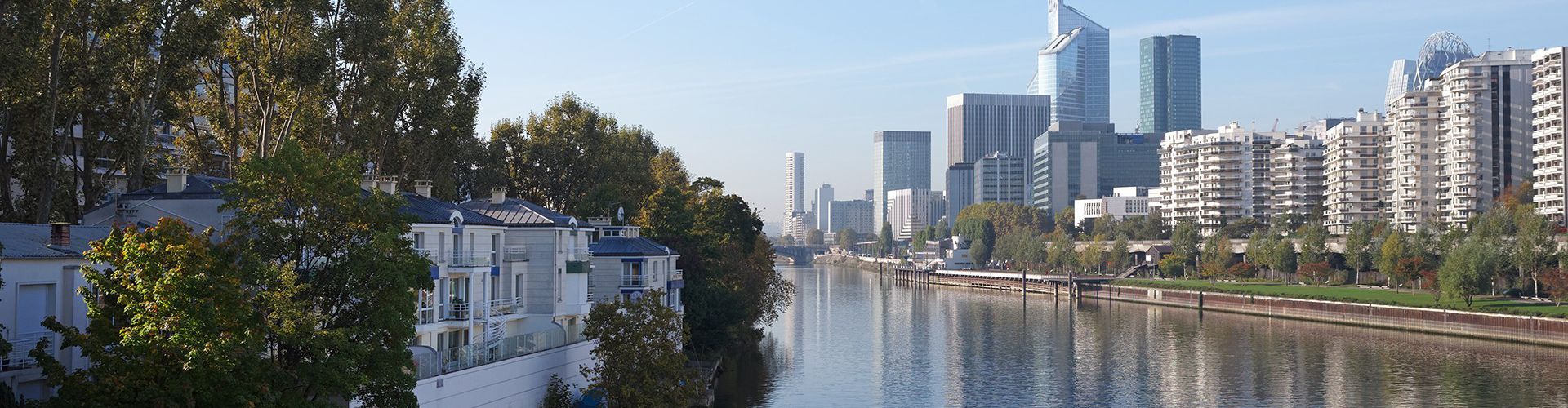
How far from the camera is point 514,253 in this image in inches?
2346

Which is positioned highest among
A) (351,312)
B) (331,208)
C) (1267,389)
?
(331,208)

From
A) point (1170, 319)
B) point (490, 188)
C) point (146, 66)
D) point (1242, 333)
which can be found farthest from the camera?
point (1170, 319)

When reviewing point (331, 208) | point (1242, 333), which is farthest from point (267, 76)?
point (1242, 333)

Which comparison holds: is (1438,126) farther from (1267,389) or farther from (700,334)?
(700,334)

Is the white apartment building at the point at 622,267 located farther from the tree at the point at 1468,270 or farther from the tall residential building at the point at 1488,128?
the tall residential building at the point at 1488,128

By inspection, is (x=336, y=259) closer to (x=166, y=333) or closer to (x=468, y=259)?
(x=166, y=333)

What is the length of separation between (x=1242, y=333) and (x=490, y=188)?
61.4 m

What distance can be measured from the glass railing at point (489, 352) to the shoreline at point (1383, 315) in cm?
7433

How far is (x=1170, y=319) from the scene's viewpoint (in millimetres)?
138500

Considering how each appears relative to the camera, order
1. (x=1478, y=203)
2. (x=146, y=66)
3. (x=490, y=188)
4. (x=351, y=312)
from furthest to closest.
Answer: (x=1478, y=203) → (x=490, y=188) → (x=146, y=66) → (x=351, y=312)

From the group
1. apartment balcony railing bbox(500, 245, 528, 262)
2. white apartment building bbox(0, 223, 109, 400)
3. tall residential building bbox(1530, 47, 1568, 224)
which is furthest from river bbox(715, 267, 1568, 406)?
tall residential building bbox(1530, 47, 1568, 224)

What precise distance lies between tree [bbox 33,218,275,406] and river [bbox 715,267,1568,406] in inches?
1611

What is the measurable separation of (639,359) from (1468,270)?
273 ft

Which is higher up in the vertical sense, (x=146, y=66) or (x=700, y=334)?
(x=146, y=66)
